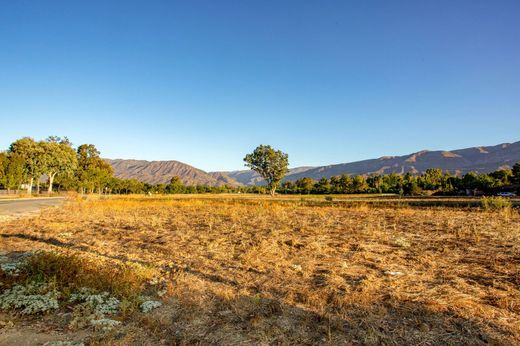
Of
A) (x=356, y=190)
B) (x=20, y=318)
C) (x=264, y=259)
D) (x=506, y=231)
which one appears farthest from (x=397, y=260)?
(x=356, y=190)

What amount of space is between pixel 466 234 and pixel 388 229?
9.24 ft

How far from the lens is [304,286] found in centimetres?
624

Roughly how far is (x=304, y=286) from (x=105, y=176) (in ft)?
308

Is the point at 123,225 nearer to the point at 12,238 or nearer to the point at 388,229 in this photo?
the point at 12,238

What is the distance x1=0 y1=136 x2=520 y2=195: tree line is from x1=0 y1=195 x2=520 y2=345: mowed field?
65006 millimetres

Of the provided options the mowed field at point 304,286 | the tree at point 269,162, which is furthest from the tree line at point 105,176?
the mowed field at point 304,286

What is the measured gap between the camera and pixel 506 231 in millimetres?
11539

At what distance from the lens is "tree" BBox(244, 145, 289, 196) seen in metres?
89.7

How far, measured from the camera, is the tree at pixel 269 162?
8969cm

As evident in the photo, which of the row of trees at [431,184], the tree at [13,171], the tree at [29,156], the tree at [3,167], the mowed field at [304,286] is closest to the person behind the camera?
the mowed field at [304,286]

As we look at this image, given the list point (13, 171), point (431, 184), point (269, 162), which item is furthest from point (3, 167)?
point (431, 184)

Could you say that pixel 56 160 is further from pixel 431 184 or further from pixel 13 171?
pixel 431 184

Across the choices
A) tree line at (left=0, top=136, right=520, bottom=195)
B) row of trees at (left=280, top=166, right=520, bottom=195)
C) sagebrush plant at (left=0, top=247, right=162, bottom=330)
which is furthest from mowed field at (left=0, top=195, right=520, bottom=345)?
row of trees at (left=280, top=166, right=520, bottom=195)

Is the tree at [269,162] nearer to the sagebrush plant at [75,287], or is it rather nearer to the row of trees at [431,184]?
the row of trees at [431,184]
